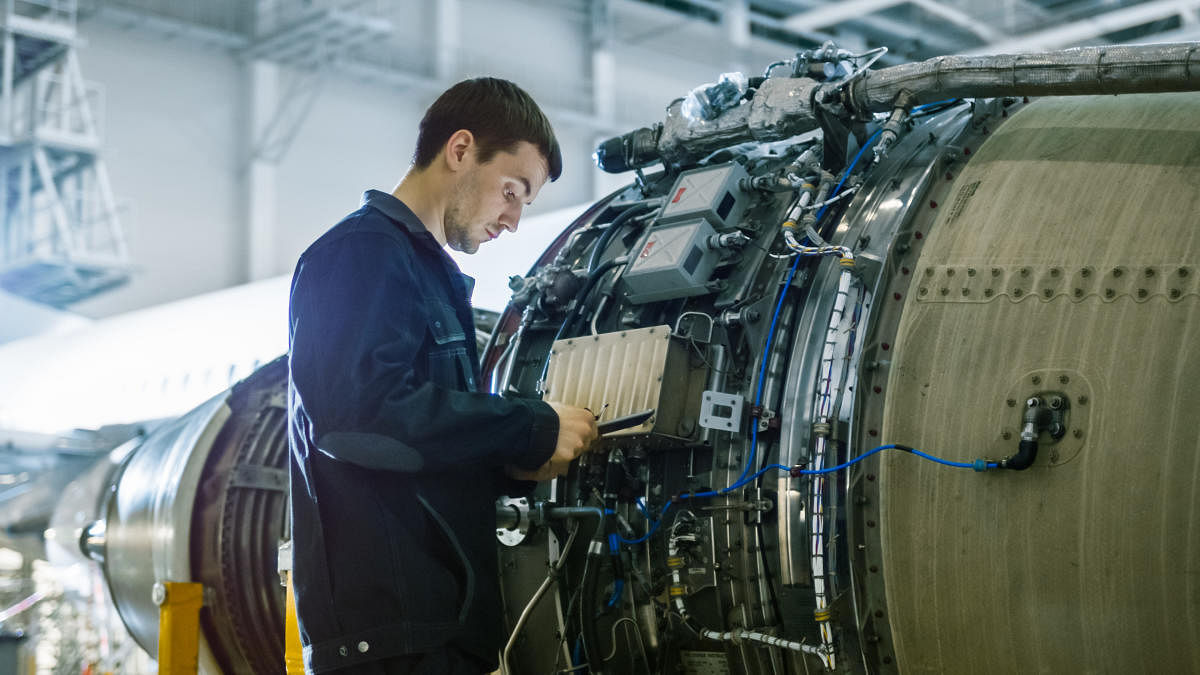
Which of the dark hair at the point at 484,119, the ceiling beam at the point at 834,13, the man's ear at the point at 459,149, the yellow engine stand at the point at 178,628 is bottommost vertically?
the yellow engine stand at the point at 178,628

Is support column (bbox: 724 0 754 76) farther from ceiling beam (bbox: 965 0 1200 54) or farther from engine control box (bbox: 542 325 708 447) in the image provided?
engine control box (bbox: 542 325 708 447)

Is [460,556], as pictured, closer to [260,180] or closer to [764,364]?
[764,364]

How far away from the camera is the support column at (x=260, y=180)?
627 inches

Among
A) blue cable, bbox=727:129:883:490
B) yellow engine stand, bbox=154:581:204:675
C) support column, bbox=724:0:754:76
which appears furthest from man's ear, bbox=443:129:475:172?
support column, bbox=724:0:754:76

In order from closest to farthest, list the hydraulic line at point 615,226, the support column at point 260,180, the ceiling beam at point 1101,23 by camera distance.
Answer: the hydraulic line at point 615,226, the ceiling beam at point 1101,23, the support column at point 260,180

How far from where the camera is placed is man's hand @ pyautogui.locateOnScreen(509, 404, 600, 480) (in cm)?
239

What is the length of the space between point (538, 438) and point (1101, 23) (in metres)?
15.2

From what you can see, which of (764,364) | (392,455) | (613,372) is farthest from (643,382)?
(392,455)

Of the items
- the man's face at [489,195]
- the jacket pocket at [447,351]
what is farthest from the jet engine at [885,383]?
the man's face at [489,195]

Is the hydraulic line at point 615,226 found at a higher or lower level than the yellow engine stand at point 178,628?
higher

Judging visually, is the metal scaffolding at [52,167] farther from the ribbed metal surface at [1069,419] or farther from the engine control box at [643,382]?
the ribbed metal surface at [1069,419]

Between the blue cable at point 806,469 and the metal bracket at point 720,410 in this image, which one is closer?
the blue cable at point 806,469

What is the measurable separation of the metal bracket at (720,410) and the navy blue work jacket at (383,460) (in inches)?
26.4

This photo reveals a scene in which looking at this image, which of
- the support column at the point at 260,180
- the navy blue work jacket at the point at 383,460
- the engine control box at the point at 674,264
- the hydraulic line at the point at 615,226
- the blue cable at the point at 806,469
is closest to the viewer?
the navy blue work jacket at the point at 383,460
